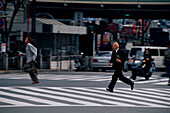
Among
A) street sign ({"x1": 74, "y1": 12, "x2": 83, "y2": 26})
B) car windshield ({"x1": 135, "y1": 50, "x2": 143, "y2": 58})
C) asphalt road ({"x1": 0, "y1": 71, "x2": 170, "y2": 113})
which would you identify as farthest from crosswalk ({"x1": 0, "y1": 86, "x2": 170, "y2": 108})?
street sign ({"x1": 74, "y1": 12, "x2": 83, "y2": 26})

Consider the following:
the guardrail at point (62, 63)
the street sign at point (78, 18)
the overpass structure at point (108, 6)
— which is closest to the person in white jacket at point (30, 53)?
the guardrail at point (62, 63)

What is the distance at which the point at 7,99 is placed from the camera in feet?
34.4

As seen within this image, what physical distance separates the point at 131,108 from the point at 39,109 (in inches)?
80.8

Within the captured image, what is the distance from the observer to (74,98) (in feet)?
35.6

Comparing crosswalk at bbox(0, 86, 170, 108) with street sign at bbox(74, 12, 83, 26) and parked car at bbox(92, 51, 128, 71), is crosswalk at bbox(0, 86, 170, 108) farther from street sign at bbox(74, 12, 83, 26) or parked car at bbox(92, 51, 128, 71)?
street sign at bbox(74, 12, 83, 26)

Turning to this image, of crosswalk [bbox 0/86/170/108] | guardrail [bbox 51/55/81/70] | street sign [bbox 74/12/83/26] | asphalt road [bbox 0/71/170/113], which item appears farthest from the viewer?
street sign [bbox 74/12/83/26]

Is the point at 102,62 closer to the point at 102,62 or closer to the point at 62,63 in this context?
the point at 102,62

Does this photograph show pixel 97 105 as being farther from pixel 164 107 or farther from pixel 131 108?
pixel 164 107

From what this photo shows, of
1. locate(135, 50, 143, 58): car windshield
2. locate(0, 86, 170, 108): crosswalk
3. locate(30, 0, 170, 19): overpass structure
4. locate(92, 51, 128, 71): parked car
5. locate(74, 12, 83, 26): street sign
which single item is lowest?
locate(0, 86, 170, 108): crosswalk

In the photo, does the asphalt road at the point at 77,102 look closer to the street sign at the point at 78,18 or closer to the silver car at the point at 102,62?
the silver car at the point at 102,62

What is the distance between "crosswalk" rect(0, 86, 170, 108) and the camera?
977 cm

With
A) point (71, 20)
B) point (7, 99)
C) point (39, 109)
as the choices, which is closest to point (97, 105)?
point (39, 109)

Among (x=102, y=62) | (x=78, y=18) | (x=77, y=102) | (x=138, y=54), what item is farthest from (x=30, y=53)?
(x=78, y=18)

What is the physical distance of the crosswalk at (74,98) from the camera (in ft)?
32.0
